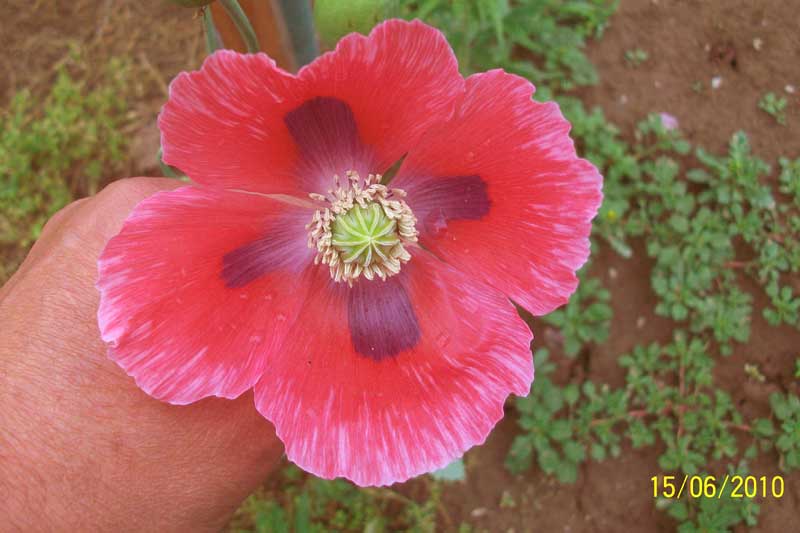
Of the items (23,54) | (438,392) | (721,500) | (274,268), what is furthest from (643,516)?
(23,54)

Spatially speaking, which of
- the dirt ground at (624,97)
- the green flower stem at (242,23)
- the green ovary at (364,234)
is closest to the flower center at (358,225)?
the green ovary at (364,234)

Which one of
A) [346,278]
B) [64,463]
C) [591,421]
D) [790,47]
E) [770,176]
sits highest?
[346,278]

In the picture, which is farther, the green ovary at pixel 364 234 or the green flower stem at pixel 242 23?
the green ovary at pixel 364 234

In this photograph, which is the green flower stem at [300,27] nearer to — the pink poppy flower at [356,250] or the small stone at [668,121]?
the pink poppy flower at [356,250]

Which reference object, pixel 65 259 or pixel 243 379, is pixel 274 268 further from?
pixel 65 259
